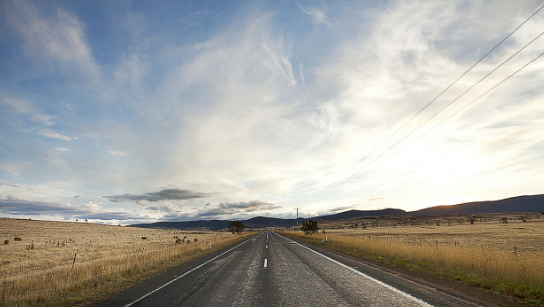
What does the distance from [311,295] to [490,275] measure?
22.1 feet

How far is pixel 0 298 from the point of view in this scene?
768 cm

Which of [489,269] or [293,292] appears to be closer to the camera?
[293,292]

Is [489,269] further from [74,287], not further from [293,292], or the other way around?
[74,287]

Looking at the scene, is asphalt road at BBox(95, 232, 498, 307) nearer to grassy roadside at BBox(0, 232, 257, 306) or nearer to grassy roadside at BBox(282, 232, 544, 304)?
grassy roadside at BBox(0, 232, 257, 306)

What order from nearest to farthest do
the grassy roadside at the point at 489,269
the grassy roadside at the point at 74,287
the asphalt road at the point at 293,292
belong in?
the asphalt road at the point at 293,292, the grassy roadside at the point at 489,269, the grassy roadside at the point at 74,287

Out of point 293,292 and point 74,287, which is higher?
point 293,292

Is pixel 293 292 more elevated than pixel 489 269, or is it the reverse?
pixel 489 269

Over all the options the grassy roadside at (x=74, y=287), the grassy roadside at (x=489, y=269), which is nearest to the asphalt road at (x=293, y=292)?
the grassy roadside at (x=74, y=287)

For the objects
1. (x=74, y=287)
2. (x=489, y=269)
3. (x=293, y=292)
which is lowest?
(x=74, y=287)

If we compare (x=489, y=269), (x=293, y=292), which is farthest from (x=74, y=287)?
(x=489, y=269)

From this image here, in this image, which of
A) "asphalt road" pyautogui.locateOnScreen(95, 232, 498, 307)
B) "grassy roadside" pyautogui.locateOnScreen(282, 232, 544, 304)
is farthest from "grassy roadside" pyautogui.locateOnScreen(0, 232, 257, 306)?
"grassy roadside" pyautogui.locateOnScreen(282, 232, 544, 304)

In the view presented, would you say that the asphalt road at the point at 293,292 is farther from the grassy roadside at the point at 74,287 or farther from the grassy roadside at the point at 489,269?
the grassy roadside at the point at 489,269

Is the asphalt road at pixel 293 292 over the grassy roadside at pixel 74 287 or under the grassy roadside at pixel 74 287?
over

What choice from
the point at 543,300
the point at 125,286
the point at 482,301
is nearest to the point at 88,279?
the point at 125,286
